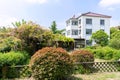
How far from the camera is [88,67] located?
1248 cm

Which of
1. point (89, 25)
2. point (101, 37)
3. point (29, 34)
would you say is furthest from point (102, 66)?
point (89, 25)

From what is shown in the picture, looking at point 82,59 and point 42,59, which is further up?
point 42,59

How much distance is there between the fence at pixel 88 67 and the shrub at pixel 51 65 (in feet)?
4.85

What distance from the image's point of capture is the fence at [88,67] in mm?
10727

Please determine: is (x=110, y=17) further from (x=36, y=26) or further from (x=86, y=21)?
(x=36, y=26)

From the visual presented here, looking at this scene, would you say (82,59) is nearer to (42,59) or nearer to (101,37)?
(42,59)

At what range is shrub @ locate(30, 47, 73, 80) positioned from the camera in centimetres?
926

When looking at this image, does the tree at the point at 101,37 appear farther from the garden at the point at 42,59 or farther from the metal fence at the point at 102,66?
the metal fence at the point at 102,66

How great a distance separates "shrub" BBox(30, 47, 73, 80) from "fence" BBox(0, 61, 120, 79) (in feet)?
4.85

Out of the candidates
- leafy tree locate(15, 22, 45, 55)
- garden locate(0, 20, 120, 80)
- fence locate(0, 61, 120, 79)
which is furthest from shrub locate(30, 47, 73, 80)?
leafy tree locate(15, 22, 45, 55)

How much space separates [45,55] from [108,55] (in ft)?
36.7

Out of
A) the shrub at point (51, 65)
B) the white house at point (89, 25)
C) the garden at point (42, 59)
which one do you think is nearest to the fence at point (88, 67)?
the garden at point (42, 59)

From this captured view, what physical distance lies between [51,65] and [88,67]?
3.88m

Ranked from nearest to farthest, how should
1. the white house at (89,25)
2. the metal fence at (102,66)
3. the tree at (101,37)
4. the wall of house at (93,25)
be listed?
the metal fence at (102,66)
the tree at (101,37)
the white house at (89,25)
the wall of house at (93,25)
